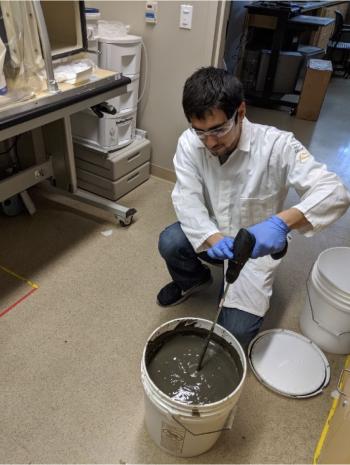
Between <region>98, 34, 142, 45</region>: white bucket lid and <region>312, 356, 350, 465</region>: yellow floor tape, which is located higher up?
<region>98, 34, 142, 45</region>: white bucket lid

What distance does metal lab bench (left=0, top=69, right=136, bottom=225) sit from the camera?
134 cm

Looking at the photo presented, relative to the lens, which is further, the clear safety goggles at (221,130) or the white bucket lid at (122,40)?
the white bucket lid at (122,40)

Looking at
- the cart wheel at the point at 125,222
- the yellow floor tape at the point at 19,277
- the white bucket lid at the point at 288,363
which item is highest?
the white bucket lid at the point at 288,363

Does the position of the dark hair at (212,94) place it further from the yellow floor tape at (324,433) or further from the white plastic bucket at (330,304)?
the yellow floor tape at (324,433)

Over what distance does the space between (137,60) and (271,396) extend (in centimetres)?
187

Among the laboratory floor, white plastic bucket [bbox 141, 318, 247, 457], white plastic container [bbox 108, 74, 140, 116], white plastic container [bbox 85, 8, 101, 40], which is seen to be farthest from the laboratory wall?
white plastic bucket [bbox 141, 318, 247, 457]

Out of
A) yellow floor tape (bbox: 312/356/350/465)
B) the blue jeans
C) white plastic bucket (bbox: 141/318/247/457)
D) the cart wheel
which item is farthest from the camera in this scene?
the cart wheel

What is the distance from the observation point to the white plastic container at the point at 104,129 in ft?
6.95

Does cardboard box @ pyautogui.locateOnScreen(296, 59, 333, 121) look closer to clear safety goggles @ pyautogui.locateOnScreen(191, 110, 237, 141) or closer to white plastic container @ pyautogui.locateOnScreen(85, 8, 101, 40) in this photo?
white plastic container @ pyautogui.locateOnScreen(85, 8, 101, 40)

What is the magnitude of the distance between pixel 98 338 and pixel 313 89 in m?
3.30

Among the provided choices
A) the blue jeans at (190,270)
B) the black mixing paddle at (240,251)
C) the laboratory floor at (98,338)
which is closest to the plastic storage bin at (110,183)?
the laboratory floor at (98,338)

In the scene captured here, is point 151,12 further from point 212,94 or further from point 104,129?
point 212,94

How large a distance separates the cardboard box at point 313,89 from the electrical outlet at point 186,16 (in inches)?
80.1

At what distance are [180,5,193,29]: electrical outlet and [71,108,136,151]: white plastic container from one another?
55 centimetres
